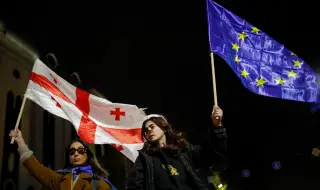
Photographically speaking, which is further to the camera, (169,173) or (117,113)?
(117,113)

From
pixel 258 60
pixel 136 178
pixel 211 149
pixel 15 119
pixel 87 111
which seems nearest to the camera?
pixel 136 178

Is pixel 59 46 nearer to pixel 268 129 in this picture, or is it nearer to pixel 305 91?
pixel 305 91

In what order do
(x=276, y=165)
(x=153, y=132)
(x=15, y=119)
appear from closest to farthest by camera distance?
(x=153, y=132)
(x=15, y=119)
(x=276, y=165)

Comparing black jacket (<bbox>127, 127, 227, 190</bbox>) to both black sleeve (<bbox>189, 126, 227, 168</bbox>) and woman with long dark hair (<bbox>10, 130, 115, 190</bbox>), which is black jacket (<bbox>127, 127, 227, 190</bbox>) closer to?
black sleeve (<bbox>189, 126, 227, 168</bbox>)

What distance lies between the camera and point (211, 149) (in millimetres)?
3156

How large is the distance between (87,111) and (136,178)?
2.30 m

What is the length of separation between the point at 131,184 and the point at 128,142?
222cm

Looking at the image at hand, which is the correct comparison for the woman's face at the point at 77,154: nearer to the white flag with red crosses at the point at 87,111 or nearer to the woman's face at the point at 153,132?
the white flag with red crosses at the point at 87,111

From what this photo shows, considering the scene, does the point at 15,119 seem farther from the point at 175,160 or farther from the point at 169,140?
the point at 175,160

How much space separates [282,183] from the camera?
18.0 meters

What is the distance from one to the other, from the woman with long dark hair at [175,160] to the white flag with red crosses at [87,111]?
1.65 meters

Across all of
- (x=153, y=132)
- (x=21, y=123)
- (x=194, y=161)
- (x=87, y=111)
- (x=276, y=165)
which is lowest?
(x=276, y=165)

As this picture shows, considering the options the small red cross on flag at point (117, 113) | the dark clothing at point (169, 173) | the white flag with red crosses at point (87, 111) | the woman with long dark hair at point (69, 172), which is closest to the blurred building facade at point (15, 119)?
the white flag with red crosses at point (87, 111)

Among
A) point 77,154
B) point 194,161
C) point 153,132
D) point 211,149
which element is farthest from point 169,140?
point 77,154
